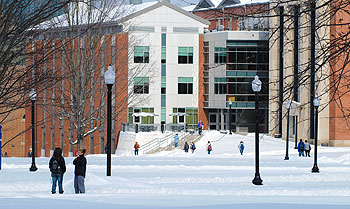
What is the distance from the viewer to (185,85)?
7825 cm

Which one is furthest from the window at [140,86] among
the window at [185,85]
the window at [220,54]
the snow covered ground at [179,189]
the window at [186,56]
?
the snow covered ground at [179,189]

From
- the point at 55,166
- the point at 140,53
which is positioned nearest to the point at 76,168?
the point at 55,166

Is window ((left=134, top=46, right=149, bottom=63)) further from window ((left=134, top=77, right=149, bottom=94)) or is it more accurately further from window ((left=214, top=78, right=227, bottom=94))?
window ((left=214, top=78, right=227, bottom=94))

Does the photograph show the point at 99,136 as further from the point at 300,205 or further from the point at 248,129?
the point at 300,205

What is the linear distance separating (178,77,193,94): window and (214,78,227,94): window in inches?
113

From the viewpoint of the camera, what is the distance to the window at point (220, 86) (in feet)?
259

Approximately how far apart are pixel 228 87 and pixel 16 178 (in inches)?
2228

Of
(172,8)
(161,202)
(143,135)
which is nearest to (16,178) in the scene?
(161,202)

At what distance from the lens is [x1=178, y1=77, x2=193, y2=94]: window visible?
3071 inches

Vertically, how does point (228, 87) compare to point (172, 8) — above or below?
below

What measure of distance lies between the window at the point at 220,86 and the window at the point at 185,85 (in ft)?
9.43

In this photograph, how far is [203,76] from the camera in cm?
8019

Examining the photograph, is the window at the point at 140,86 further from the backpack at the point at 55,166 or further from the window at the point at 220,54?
the backpack at the point at 55,166

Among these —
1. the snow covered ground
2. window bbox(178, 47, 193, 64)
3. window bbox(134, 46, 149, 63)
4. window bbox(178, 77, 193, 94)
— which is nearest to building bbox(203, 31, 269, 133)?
window bbox(178, 47, 193, 64)
